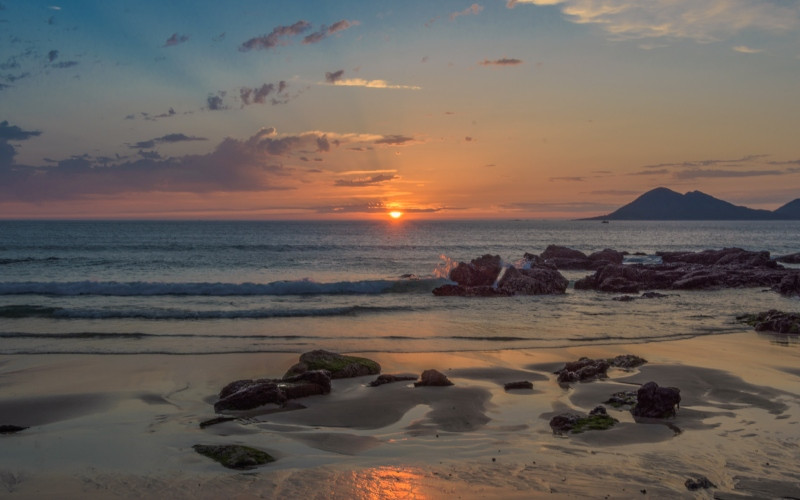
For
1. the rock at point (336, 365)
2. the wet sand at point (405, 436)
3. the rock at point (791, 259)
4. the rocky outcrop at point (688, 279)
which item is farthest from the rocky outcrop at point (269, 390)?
the rock at point (791, 259)

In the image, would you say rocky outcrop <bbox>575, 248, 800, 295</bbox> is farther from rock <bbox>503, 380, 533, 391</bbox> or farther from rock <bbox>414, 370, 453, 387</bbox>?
rock <bbox>414, 370, 453, 387</bbox>

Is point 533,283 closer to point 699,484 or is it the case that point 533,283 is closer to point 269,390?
point 269,390

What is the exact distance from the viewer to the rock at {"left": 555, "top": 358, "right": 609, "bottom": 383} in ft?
40.7

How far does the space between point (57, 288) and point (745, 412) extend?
3119 centimetres

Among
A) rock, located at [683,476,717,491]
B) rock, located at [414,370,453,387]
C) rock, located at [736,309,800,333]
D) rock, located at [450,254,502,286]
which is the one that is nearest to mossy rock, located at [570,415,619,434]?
rock, located at [683,476,717,491]

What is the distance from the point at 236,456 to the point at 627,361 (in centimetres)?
985

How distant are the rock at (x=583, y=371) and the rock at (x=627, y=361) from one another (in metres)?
0.55

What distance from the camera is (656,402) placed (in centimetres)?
966

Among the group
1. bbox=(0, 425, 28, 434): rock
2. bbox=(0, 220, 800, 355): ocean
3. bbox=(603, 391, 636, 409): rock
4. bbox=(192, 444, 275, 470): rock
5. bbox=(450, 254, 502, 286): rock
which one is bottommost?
bbox=(0, 220, 800, 355): ocean

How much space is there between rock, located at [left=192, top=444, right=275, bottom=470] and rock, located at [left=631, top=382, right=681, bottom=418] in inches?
242

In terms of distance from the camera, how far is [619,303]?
26.1 m

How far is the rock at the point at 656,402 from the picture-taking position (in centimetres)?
961

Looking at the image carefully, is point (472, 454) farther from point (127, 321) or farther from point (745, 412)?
point (127, 321)

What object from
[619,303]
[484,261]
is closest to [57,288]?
[484,261]
